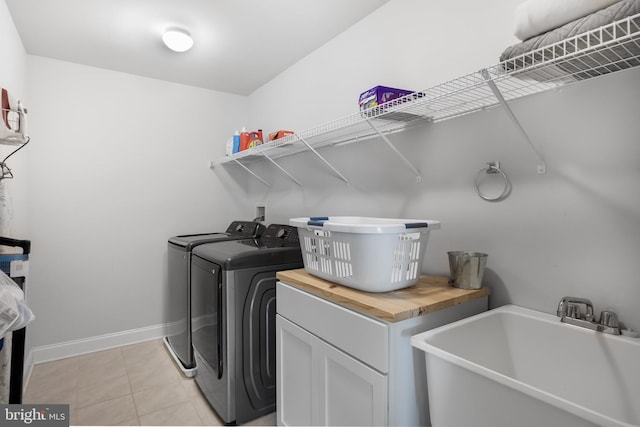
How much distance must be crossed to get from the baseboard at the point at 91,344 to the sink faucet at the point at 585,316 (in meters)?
3.09

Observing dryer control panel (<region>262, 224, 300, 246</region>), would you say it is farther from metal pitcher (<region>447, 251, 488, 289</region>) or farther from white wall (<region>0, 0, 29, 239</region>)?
white wall (<region>0, 0, 29, 239</region>)

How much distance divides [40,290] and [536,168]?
336 cm

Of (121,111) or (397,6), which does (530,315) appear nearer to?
(397,6)

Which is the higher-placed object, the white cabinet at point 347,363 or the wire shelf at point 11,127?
the wire shelf at point 11,127

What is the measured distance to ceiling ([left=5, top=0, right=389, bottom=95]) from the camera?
199 centimetres

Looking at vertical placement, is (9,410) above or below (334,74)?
below

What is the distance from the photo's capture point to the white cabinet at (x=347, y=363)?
3.62 ft

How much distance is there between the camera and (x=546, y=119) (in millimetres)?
1282

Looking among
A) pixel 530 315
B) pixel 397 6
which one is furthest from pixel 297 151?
pixel 530 315

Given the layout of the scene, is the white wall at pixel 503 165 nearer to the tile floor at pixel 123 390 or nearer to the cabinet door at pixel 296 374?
the cabinet door at pixel 296 374

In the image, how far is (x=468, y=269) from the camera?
136cm

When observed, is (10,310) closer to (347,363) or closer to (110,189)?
(347,363)

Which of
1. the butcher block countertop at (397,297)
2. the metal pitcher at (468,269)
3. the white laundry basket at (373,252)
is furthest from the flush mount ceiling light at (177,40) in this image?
the metal pitcher at (468,269)

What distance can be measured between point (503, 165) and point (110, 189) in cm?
A: 295
